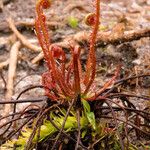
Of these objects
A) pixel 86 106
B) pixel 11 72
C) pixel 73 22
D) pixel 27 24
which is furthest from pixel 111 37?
pixel 86 106

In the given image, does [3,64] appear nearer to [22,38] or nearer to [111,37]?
[22,38]

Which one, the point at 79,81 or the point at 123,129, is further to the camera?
the point at 123,129

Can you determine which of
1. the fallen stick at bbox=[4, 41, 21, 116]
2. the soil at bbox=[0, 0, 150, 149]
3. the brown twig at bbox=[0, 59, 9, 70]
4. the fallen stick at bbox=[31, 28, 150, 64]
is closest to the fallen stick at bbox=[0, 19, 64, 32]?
the soil at bbox=[0, 0, 150, 149]

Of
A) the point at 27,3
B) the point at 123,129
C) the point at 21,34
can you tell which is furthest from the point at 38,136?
the point at 27,3

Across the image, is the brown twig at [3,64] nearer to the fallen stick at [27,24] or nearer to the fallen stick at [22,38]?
the fallen stick at [22,38]

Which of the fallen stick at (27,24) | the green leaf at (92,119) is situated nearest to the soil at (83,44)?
the fallen stick at (27,24)

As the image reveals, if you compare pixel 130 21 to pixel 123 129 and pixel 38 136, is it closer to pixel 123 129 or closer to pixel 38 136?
pixel 123 129

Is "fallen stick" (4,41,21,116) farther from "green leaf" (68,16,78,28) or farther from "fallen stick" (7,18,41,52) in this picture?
"green leaf" (68,16,78,28)
